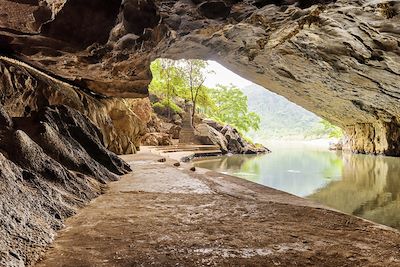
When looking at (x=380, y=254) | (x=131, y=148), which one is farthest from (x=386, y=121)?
(x=380, y=254)

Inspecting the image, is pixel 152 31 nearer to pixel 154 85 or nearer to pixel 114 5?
pixel 114 5

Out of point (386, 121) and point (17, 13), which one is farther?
point (386, 121)

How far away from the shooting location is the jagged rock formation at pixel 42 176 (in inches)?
99.3

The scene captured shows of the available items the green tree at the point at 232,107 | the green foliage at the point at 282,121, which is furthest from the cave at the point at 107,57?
the green foliage at the point at 282,121

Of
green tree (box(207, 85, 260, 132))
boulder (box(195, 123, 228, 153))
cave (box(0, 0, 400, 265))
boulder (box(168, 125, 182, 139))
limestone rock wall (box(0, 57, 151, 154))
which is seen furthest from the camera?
green tree (box(207, 85, 260, 132))

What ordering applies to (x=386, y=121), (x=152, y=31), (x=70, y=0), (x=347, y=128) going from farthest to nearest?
(x=347, y=128)
(x=386, y=121)
(x=152, y=31)
(x=70, y=0)

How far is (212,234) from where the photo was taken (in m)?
3.24

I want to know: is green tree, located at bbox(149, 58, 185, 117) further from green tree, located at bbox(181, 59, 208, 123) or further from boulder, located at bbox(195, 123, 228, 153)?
boulder, located at bbox(195, 123, 228, 153)

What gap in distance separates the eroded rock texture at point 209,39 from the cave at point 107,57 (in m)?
0.03

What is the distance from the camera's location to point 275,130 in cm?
15212

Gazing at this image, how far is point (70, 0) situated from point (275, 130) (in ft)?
501

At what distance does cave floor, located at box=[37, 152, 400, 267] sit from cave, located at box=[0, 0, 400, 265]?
0.37 metres

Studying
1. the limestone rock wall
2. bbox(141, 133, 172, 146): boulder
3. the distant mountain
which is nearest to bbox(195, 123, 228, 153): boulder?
bbox(141, 133, 172, 146): boulder

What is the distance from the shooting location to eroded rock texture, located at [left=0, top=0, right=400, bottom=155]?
17.6 feet
